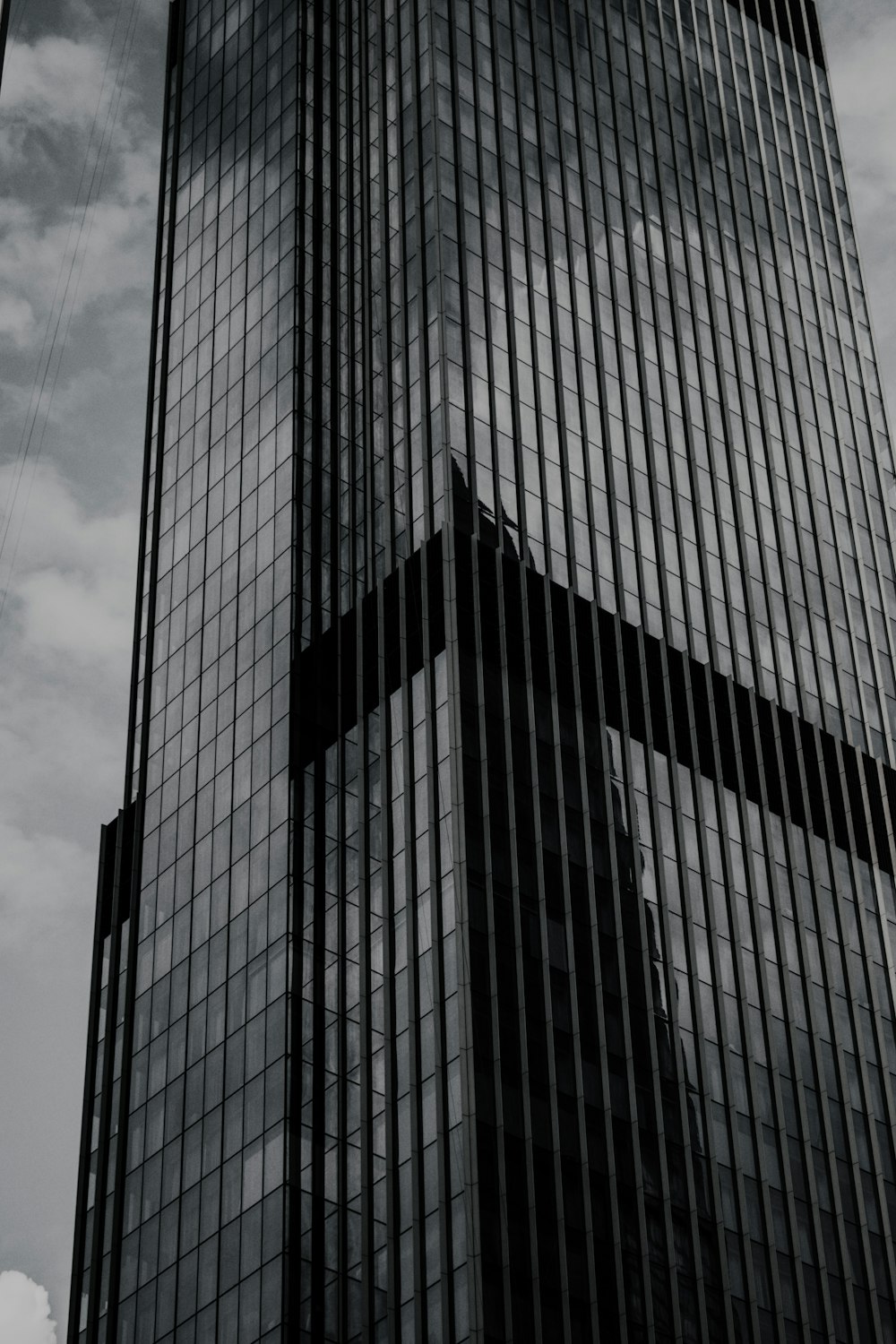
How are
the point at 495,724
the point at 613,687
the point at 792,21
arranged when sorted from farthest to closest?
the point at 792,21, the point at 613,687, the point at 495,724

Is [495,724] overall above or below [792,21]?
below

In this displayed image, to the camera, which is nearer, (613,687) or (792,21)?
(613,687)

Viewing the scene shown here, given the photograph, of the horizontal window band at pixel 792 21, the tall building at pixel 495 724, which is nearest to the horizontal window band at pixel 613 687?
the tall building at pixel 495 724

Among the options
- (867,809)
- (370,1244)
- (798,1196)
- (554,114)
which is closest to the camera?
(370,1244)

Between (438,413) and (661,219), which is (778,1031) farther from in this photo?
(661,219)

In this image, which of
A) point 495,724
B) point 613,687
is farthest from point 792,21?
point 495,724

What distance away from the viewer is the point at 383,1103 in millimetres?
66625

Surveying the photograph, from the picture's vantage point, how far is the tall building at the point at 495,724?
65.6m

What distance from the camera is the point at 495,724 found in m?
72.6

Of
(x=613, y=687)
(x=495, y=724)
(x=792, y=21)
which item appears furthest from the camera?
(x=792, y=21)

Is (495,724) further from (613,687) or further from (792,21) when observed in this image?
(792,21)

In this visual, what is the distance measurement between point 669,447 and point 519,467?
1231cm

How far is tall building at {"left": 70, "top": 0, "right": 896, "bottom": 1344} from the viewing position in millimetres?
65625

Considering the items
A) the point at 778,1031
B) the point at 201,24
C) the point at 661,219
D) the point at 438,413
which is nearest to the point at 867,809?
the point at 778,1031
